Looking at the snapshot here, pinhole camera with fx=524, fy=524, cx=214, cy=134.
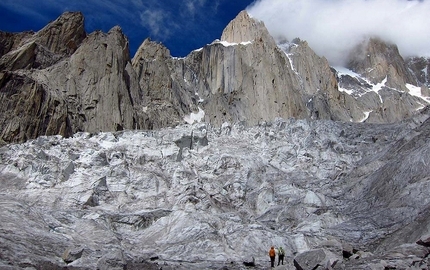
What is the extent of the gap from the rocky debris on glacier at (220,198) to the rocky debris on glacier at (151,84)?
10.5 meters

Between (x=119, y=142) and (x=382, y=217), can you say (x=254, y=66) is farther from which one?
(x=382, y=217)

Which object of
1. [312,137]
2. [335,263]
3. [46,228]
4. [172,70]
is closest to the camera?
[335,263]

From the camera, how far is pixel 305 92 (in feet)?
332

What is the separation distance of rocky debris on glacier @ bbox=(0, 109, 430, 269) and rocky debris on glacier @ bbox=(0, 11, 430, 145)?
10.5 meters

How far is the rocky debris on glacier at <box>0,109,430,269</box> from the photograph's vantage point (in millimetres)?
27072

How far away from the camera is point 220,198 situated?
1639 inches

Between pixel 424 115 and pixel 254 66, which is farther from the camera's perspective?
pixel 254 66

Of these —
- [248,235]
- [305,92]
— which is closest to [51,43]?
[305,92]

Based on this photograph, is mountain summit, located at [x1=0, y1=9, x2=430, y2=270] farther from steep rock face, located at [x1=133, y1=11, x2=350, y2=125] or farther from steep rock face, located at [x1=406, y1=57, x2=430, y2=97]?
steep rock face, located at [x1=406, y1=57, x2=430, y2=97]

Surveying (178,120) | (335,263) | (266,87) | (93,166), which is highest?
(266,87)

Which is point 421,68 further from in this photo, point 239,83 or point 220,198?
point 220,198

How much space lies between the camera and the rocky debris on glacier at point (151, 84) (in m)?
62.8

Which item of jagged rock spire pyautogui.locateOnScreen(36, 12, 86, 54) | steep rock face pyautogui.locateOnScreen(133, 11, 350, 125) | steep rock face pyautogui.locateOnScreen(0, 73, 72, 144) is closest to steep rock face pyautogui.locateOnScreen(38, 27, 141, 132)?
steep rock face pyautogui.locateOnScreen(0, 73, 72, 144)

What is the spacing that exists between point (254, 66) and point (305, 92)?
1499 centimetres
